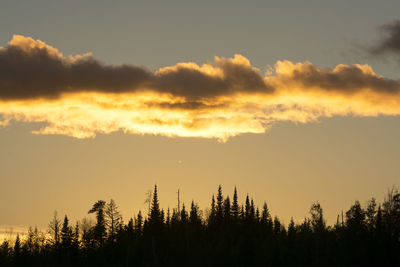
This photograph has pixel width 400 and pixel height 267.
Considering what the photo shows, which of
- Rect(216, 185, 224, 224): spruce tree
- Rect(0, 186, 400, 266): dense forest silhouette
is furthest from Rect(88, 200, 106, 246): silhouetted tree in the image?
Rect(216, 185, 224, 224): spruce tree

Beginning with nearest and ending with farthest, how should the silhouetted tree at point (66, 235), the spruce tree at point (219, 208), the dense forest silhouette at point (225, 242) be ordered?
the dense forest silhouette at point (225, 242) < the silhouetted tree at point (66, 235) < the spruce tree at point (219, 208)

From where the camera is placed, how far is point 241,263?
90000mm

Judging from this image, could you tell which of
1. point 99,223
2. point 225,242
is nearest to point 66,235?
point 99,223

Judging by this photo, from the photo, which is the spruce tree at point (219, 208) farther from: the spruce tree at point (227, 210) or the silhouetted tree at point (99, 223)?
the silhouetted tree at point (99, 223)

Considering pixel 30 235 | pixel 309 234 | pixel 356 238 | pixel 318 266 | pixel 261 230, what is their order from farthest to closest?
1. pixel 30 235
2. pixel 261 230
3. pixel 309 234
4. pixel 356 238
5. pixel 318 266

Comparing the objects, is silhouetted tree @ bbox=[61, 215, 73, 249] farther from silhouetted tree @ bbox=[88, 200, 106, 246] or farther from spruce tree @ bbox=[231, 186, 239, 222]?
spruce tree @ bbox=[231, 186, 239, 222]

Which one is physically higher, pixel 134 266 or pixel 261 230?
pixel 261 230

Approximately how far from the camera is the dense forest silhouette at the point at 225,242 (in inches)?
3285

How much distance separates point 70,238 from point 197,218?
103ft

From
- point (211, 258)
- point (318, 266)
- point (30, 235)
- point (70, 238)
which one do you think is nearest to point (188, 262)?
point (211, 258)

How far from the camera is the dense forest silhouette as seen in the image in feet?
274

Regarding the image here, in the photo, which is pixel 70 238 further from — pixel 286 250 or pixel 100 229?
pixel 286 250

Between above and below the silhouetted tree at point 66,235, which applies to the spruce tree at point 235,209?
above

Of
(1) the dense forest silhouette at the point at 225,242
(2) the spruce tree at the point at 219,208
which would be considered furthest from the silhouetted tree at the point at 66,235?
(2) the spruce tree at the point at 219,208
